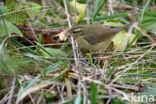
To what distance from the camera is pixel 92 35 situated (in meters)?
3.75

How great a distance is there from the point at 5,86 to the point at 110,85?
1216 mm

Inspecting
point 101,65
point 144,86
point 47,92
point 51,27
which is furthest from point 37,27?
point 144,86

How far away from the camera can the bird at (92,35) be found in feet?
11.8

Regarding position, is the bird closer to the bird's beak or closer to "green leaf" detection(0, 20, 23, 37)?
the bird's beak

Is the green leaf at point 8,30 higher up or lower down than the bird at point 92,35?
higher up

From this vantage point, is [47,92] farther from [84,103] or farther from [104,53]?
[104,53]

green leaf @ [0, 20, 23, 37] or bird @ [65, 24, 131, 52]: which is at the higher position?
green leaf @ [0, 20, 23, 37]

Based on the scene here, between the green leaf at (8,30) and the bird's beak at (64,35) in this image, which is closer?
the green leaf at (8,30)

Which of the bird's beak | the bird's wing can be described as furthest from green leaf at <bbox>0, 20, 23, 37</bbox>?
the bird's wing

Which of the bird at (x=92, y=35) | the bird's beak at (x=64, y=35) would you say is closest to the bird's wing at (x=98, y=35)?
the bird at (x=92, y=35)

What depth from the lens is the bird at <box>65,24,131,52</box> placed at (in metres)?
3.59

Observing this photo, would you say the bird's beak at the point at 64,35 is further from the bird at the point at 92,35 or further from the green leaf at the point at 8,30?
the green leaf at the point at 8,30

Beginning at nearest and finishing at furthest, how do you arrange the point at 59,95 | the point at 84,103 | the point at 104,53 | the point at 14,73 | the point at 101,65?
the point at 84,103, the point at 59,95, the point at 14,73, the point at 101,65, the point at 104,53

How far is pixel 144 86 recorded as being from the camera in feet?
8.07
